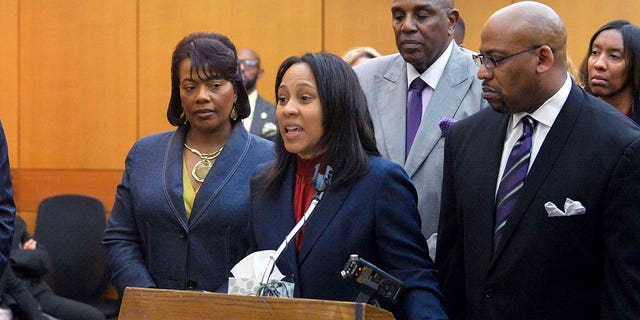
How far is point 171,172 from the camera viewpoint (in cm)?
354

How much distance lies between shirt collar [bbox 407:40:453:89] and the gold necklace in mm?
710

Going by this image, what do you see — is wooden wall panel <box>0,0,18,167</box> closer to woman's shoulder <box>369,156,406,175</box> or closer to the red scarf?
the red scarf

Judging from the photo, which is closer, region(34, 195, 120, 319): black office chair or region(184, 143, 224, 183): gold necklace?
region(184, 143, 224, 183): gold necklace

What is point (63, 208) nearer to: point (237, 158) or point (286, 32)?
point (286, 32)

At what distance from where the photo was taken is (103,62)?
320 inches

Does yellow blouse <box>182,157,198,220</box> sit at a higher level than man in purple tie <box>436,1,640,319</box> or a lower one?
lower

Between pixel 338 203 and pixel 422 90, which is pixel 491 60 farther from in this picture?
pixel 422 90

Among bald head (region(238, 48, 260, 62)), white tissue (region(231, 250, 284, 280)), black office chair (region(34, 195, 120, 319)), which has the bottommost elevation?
black office chair (region(34, 195, 120, 319))

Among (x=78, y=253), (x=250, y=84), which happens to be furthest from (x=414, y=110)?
(x=78, y=253)

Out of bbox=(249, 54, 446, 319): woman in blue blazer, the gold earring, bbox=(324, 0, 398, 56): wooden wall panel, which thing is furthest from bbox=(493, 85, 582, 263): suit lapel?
bbox=(324, 0, 398, 56): wooden wall panel

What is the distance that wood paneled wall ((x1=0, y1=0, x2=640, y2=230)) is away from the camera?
25.3 ft

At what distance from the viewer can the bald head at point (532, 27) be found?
2811 millimetres

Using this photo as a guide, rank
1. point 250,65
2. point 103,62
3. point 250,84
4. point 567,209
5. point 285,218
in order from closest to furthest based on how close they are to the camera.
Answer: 1. point 567,209
2. point 285,218
3. point 250,84
4. point 250,65
5. point 103,62

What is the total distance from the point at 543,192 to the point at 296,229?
26.2 inches
